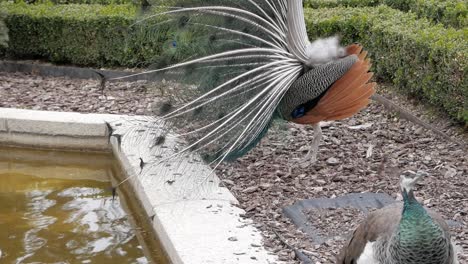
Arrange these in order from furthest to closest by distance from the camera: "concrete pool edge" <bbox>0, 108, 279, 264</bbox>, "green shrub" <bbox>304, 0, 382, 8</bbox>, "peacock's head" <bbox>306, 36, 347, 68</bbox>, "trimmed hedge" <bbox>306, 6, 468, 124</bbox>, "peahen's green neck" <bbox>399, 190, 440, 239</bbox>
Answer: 1. "green shrub" <bbox>304, 0, 382, 8</bbox>
2. "trimmed hedge" <bbox>306, 6, 468, 124</bbox>
3. "peacock's head" <bbox>306, 36, 347, 68</bbox>
4. "concrete pool edge" <bbox>0, 108, 279, 264</bbox>
5. "peahen's green neck" <bbox>399, 190, 440, 239</bbox>

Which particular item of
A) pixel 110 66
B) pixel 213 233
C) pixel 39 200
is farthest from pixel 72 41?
pixel 213 233

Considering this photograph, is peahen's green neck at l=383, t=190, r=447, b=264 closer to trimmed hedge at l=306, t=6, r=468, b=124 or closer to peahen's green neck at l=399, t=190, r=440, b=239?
peahen's green neck at l=399, t=190, r=440, b=239

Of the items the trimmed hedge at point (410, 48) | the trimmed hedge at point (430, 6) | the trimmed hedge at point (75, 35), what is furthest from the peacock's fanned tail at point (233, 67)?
the trimmed hedge at point (75, 35)

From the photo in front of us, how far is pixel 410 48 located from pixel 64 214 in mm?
3441

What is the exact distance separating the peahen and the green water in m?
0.88

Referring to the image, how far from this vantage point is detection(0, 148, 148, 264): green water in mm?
5230

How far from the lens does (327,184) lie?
5.80m

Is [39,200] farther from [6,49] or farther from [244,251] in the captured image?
[6,49]

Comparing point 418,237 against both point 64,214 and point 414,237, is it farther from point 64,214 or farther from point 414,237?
point 64,214

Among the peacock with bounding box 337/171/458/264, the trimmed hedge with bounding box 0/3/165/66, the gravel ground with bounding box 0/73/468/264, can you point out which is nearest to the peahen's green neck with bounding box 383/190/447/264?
the peacock with bounding box 337/171/458/264

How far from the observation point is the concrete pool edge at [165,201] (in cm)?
458

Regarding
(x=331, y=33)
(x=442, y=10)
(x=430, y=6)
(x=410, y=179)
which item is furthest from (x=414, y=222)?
(x=430, y=6)

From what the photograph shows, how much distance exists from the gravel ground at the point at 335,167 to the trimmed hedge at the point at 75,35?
4.01ft

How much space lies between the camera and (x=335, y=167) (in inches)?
242
